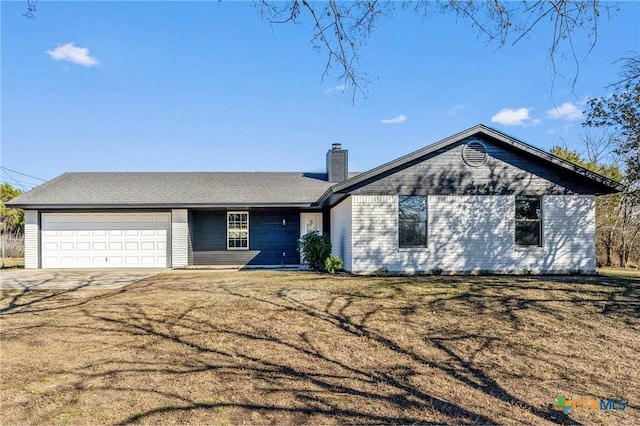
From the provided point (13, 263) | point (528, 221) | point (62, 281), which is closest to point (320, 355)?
point (62, 281)

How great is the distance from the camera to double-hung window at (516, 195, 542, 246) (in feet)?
42.8

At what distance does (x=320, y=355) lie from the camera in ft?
18.3

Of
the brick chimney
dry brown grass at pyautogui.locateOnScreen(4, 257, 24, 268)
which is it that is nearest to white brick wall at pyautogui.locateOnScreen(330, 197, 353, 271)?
the brick chimney

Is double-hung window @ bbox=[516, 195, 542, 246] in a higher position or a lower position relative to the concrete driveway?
higher

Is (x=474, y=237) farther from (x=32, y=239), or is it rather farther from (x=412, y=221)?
(x=32, y=239)

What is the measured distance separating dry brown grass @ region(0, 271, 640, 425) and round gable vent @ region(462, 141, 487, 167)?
475 centimetres

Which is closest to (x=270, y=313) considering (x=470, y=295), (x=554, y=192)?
(x=470, y=295)

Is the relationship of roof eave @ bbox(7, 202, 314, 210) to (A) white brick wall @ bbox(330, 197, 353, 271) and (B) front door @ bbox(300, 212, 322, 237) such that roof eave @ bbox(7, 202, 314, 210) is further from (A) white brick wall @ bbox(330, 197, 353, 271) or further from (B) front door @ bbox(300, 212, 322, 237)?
(A) white brick wall @ bbox(330, 197, 353, 271)

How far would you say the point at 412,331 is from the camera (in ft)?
21.7

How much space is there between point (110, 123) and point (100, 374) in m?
17.7

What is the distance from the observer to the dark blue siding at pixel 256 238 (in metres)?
17.8

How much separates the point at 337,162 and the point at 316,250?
20.2 feet

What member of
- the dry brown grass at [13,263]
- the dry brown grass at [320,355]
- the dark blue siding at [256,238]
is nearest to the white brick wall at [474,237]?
the dry brown grass at [320,355]

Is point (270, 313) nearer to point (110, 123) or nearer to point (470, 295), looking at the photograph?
point (470, 295)
